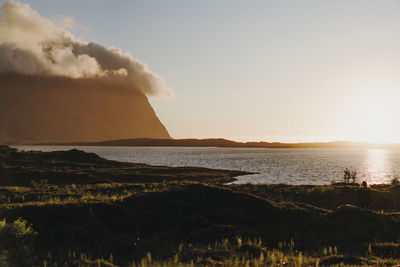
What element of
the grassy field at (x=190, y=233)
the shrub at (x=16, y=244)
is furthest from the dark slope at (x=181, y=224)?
the shrub at (x=16, y=244)

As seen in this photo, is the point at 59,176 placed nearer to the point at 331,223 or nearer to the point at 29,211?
the point at 29,211

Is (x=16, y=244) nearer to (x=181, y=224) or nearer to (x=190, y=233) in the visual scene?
(x=190, y=233)

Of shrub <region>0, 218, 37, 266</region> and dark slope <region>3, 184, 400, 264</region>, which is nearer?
shrub <region>0, 218, 37, 266</region>

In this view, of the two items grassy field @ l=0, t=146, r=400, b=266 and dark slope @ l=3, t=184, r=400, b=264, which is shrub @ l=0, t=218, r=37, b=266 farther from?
dark slope @ l=3, t=184, r=400, b=264

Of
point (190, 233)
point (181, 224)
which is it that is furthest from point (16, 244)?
point (181, 224)

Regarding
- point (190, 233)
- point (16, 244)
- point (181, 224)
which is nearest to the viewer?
point (16, 244)

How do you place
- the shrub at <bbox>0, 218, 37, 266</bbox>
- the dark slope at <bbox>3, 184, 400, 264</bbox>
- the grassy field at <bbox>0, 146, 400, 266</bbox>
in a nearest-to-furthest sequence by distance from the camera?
the shrub at <bbox>0, 218, 37, 266</bbox> < the grassy field at <bbox>0, 146, 400, 266</bbox> < the dark slope at <bbox>3, 184, 400, 264</bbox>

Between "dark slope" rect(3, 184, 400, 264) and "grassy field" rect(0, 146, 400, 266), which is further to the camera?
"dark slope" rect(3, 184, 400, 264)

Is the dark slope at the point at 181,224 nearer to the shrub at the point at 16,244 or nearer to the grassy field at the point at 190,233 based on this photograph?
the grassy field at the point at 190,233

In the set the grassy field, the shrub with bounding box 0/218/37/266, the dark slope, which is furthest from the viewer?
the dark slope

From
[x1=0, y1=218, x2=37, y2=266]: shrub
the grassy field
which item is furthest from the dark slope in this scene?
[x1=0, y1=218, x2=37, y2=266]: shrub

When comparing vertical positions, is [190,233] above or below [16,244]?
below

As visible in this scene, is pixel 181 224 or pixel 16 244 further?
pixel 181 224

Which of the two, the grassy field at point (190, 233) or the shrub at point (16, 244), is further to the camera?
the grassy field at point (190, 233)
